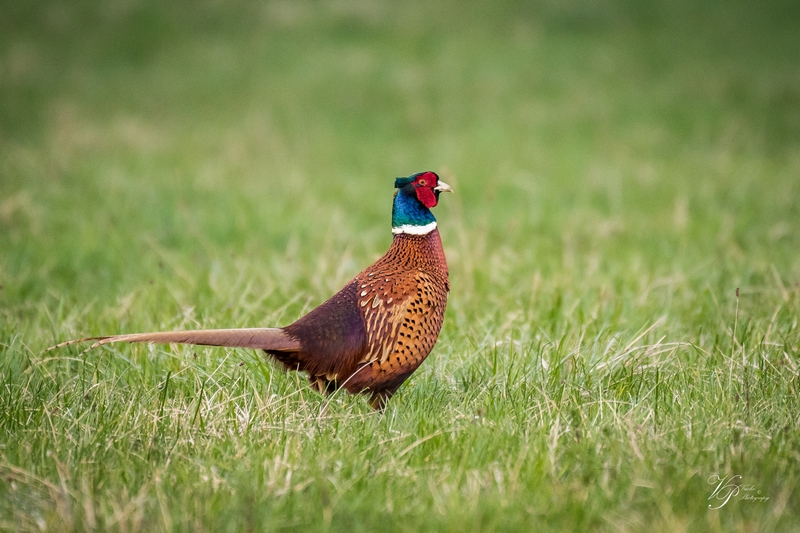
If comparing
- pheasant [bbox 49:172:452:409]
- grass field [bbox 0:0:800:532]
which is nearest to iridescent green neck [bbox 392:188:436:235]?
pheasant [bbox 49:172:452:409]

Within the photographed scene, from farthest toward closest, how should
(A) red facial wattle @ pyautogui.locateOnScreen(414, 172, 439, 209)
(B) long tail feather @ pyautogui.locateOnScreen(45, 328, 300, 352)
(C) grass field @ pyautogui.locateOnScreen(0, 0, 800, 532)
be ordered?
1. (A) red facial wattle @ pyautogui.locateOnScreen(414, 172, 439, 209)
2. (B) long tail feather @ pyautogui.locateOnScreen(45, 328, 300, 352)
3. (C) grass field @ pyautogui.locateOnScreen(0, 0, 800, 532)

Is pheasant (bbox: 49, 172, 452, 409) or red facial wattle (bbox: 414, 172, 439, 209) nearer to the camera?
pheasant (bbox: 49, 172, 452, 409)

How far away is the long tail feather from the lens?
A: 2877mm

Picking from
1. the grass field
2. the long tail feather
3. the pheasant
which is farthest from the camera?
the pheasant

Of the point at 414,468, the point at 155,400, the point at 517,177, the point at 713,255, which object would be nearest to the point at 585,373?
the point at 414,468

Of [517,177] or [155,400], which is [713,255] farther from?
[155,400]

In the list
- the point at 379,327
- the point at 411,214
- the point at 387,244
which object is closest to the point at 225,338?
the point at 379,327

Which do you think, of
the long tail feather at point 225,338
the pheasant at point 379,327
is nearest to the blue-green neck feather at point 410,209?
the pheasant at point 379,327

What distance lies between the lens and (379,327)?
3.10 metres

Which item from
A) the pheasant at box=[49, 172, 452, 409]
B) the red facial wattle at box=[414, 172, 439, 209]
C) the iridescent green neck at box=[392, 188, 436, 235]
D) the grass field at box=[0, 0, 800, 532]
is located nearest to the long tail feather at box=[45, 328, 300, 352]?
the pheasant at box=[49, 172, 452, 409]

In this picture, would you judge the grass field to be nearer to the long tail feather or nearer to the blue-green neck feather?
the long tail feather

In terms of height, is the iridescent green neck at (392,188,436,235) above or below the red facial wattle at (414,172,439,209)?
below

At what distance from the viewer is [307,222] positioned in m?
6.84

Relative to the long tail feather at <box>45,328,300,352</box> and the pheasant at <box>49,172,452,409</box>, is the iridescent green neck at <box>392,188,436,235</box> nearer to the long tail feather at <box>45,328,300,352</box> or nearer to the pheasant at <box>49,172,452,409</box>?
the pheasant at <box>49,172,452,409</box>
